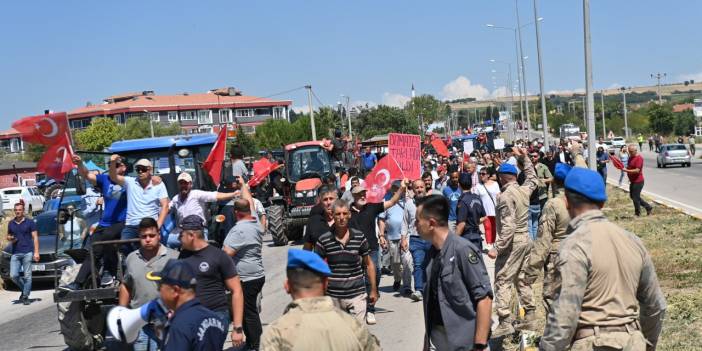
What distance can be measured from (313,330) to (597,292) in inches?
59.0

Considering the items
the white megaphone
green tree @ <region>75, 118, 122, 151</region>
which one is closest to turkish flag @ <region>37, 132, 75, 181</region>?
the white megaphone

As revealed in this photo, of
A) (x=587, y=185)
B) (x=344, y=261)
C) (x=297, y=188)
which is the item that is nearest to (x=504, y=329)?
(x=344, y=261)

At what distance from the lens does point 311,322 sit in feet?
13.7

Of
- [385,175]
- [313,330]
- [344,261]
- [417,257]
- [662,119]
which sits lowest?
[662,119]

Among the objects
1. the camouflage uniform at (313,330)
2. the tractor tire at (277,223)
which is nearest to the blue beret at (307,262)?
the camouflage uniform at (313,330)

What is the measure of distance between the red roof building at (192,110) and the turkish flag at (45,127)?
107 meters

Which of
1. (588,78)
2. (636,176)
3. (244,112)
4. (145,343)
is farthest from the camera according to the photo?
(244,112)

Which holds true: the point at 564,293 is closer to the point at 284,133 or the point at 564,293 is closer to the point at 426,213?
the point at 426,213

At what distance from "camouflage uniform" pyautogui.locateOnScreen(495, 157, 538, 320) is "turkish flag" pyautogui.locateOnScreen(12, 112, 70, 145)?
526 cm

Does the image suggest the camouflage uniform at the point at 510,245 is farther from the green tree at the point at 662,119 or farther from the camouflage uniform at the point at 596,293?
the green tree at the point at 662,119

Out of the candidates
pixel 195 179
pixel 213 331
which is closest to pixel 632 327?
pixel 213 331

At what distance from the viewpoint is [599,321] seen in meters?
4.61

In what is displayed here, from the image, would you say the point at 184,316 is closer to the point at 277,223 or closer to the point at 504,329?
the point at 504,329

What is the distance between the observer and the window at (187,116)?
12300cm
